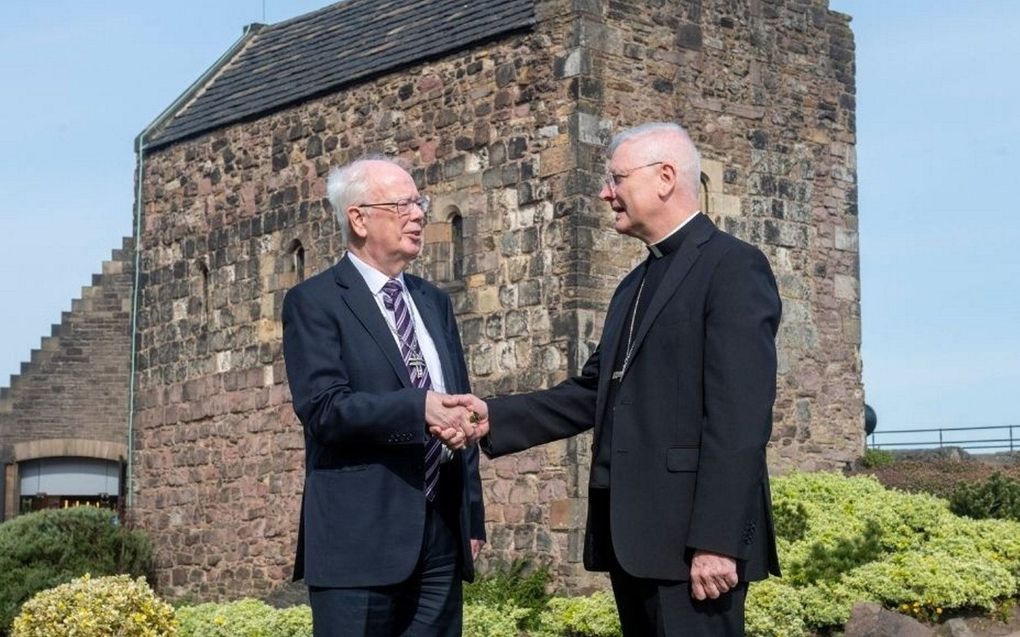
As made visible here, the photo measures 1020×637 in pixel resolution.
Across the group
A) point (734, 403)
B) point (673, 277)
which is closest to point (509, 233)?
point (673, 277)

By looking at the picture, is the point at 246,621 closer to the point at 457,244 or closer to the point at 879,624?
the point at 457,244

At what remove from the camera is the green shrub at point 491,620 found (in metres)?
12.3

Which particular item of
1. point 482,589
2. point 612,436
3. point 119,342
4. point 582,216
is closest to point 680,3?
point 582,216

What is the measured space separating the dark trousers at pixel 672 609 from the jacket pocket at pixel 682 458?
35 cm

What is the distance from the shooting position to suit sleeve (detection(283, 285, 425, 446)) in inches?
231

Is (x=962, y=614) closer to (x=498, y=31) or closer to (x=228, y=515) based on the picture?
(x=498, y=31)

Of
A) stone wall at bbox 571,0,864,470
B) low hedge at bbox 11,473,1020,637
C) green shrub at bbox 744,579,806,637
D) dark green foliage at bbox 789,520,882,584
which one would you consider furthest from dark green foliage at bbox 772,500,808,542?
stone wall at bbox 571,0,864,470

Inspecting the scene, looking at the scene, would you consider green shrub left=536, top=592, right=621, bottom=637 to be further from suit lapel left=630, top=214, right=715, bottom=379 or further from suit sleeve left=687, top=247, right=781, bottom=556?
suit sleeve left=687, top=247, right=781, bottom=556

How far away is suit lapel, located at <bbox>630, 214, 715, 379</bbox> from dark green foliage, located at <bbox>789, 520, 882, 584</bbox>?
635 cm

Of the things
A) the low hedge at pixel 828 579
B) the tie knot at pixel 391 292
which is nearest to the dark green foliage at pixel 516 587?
the low hedge at pixel 828 579

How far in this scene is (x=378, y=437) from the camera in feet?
19.4

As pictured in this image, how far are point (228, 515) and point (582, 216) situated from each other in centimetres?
603

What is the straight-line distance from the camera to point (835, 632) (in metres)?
11.2

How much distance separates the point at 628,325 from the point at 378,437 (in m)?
0.92
